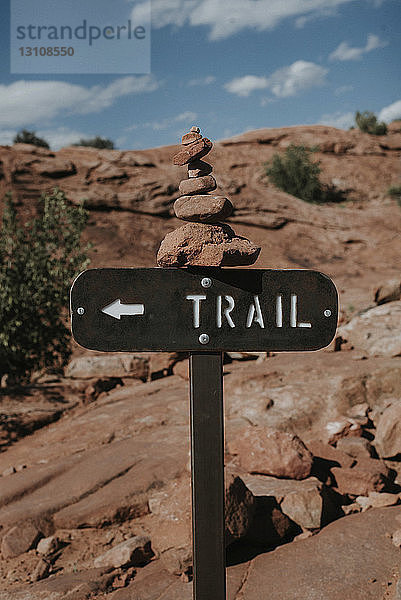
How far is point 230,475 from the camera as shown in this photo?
12.1 ft

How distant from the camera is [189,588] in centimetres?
329

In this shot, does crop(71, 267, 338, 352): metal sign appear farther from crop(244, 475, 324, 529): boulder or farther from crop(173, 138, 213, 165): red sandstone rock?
crop(244, 475, 324, 529): boulder

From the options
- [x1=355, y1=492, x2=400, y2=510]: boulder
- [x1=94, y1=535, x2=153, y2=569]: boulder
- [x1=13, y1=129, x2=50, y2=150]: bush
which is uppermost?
[x1=13, y1=129, x2=50, y2=150]: bush

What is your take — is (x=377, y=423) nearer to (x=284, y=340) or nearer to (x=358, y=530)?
(x=358, y=530)

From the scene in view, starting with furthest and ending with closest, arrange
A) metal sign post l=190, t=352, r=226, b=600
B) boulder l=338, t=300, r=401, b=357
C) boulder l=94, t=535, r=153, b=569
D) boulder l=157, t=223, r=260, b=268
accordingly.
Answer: boulder l=338, t=300, r=401, b=357 < boulder l=94, t=535, r=153, b=569 < boulder l=157, t=223, r=260, b=268 < metal sign post l=190, t=352, r=226, b=600

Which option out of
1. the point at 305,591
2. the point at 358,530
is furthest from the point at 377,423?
the point at 305,591

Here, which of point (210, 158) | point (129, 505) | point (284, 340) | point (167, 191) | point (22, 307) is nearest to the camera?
point (284, 340)

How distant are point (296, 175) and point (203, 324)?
24364mm

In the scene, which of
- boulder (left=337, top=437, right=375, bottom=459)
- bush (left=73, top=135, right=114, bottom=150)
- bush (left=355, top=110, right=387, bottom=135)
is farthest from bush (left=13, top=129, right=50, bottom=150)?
boulder (left=337, top=437, right=375, bottom=459)

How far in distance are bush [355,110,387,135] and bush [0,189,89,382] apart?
1211 inches

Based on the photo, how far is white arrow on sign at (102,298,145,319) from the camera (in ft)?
6.35

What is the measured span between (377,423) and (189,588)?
2925 millimetres

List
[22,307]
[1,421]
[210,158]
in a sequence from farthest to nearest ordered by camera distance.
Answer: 1. [210,158]
2. [22,307]
3. [1,421]

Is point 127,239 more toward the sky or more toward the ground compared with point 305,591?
more toward the sky
